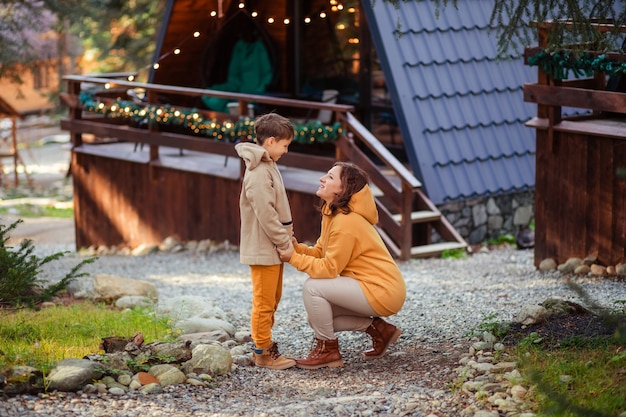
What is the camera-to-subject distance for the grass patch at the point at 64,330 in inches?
220

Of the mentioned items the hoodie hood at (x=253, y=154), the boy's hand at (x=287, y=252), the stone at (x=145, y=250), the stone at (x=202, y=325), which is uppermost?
the hoodie hood at (x=253, y=154)

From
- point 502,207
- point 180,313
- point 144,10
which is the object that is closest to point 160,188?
point 502,207

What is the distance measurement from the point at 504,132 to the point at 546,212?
3.22m

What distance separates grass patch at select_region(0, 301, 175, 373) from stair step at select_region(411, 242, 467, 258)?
3.53 m

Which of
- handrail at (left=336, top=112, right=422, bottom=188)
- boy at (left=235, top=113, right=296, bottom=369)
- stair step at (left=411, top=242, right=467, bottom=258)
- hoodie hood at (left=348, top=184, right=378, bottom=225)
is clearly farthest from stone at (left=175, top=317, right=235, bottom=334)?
stair step at (left=411, top=242, right=467, bottom=258)

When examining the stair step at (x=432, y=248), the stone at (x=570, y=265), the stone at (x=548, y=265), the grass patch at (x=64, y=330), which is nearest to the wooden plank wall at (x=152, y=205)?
the stair step at (x=432, y=248)

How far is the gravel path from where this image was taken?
4.86 m

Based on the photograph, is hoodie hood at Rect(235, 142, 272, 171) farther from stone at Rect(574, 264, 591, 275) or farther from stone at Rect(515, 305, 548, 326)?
stone at Rect(574, 264, 591, 275)

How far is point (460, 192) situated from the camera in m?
10.8

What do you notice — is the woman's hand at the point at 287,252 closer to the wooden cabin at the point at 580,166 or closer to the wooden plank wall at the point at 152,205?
the wooden cabin at the point at 580,166

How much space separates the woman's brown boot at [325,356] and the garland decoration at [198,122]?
4702 millimetres

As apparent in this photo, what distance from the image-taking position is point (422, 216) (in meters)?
10.2

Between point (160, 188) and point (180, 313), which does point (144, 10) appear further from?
point (180, 313)

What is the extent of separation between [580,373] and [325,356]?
1571 mm
